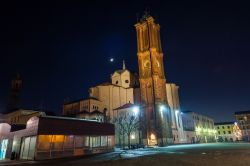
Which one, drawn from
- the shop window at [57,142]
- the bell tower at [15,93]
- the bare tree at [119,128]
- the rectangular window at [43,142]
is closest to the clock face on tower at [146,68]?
the bare tree at [119,128]

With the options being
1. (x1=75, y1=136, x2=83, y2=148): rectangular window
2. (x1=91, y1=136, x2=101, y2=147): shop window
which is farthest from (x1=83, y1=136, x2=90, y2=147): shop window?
(x1=91, y1=136, x2=101, y2=147): shop window

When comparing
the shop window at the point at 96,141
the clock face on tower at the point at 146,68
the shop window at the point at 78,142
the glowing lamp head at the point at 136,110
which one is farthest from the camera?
the clock face on tower at the point at 146,68

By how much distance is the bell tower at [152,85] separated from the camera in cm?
6099

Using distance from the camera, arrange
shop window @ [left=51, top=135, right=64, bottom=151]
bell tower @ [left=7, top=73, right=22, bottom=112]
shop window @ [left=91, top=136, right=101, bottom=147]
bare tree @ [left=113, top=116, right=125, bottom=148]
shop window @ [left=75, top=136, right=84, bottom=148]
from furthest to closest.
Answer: bell tower @ [left=7, top=73, right=22, bottom=112] → bare tree @ [left=113, top=116, right=125, bottom=148] → shop window @ [left=91, top=136, right=101, bottom=147] → shop window @ [left=75, top=136, right=84, bottom=148] → shop window @ [left=51, top=135, right=64, bottom=151]

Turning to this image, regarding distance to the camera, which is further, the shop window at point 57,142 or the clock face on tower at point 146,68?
the clock face on tower at point 146,68

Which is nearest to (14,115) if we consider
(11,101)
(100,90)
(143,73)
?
(11,101)

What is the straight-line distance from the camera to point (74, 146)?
106ft

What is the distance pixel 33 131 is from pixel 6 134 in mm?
11012

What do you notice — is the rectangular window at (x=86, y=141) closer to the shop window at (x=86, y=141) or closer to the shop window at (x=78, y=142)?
the shop window at (x=86, y=141)

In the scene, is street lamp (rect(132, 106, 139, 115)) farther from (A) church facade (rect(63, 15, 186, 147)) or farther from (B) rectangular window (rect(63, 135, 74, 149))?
(B) rectangular window (rect(63, 135, 74, 149))

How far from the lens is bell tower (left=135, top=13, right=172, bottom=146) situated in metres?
61.0

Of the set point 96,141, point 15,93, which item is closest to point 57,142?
point 96,141

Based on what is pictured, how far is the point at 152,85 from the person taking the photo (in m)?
66.7

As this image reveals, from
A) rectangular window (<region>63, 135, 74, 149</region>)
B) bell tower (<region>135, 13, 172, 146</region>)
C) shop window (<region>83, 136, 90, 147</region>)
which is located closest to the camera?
rectangular window (<region>63, 135, 74, 149</region>)
